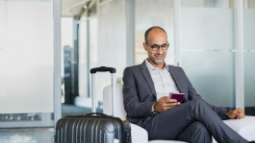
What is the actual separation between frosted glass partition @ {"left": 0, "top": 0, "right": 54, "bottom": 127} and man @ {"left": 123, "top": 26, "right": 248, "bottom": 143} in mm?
3589

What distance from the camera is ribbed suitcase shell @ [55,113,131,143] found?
2416 mm

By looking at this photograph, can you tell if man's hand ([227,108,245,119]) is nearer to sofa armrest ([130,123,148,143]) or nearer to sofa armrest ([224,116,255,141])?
sofa armrest ([224,116,255,141])

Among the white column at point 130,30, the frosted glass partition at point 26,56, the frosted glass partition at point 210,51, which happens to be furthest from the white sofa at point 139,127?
the white column at point 130,30

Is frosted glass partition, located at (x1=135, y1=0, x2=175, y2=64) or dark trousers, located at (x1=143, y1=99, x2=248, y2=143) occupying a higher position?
frosted glass partition, located at (x1=135, y1=0, x2=175, y2=64)

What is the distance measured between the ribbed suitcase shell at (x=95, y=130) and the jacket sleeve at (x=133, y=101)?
1.76 feet

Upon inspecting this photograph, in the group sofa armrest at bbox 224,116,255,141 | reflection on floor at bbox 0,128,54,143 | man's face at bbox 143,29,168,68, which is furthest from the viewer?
reflection on floor at bbox 0,128,54,143

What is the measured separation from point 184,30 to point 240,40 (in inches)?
33.1

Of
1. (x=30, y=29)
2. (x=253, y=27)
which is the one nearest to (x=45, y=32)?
(x=30, y=29)

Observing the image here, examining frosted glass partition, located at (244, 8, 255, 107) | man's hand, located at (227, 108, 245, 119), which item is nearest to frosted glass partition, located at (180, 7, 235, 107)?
frosted glass partition, located at (244, 8, 255, 107)

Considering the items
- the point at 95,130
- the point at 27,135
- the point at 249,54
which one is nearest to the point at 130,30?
the point at 249,54

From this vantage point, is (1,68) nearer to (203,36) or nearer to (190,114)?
(203,36)

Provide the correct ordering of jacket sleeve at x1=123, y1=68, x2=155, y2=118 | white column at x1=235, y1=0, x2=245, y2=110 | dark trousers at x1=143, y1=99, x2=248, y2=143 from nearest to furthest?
dark trousers at x1=143, y1=99, x2=248, y2=143 < jacket sleeve at x1=123, y1=68, x2=155, y2=118 < white column at x1=235, y1=0, x2=245, y2=110

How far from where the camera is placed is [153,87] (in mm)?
3223

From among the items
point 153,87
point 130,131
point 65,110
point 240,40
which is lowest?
point 65,110
